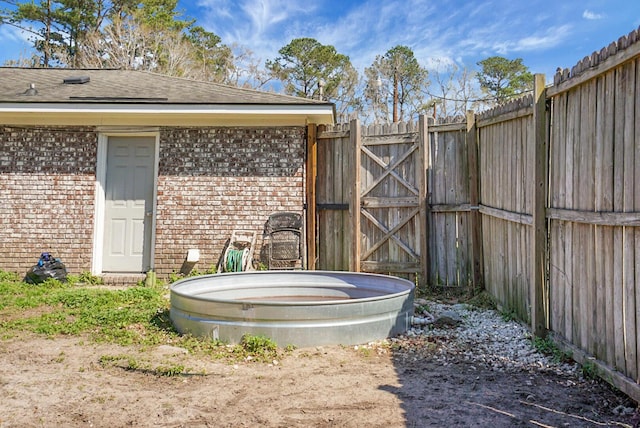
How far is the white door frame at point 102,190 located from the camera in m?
7.20

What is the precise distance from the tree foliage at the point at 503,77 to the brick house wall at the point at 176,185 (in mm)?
16184

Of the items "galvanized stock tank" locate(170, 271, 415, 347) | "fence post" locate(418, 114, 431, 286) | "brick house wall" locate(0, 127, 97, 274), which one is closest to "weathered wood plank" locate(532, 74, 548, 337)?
"galvanized stock tank" locate(170, 271, 415, 347)

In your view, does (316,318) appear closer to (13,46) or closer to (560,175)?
(560,175)

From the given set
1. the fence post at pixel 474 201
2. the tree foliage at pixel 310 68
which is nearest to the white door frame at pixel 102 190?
the fence post at pixel 474 201

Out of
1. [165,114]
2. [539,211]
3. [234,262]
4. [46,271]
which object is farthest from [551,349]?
[46,271]

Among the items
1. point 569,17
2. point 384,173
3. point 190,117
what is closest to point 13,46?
point 190,117

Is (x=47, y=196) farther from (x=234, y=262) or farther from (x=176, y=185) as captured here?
(x=234, y=262)

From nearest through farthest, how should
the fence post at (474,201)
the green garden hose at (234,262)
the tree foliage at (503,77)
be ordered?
the fence post at (474,201) → the green garden hose at (234,262) → the tree foliage at (503,77)

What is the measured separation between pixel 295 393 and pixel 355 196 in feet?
13.9

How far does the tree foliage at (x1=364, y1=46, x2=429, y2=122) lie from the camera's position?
22141mm

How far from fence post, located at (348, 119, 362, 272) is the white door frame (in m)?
3.08

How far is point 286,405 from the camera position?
281cm

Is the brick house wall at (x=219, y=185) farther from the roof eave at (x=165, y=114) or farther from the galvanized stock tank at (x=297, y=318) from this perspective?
the galvanized stock tank at (x=297, y=318)

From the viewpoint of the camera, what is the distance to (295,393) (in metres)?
3.00
